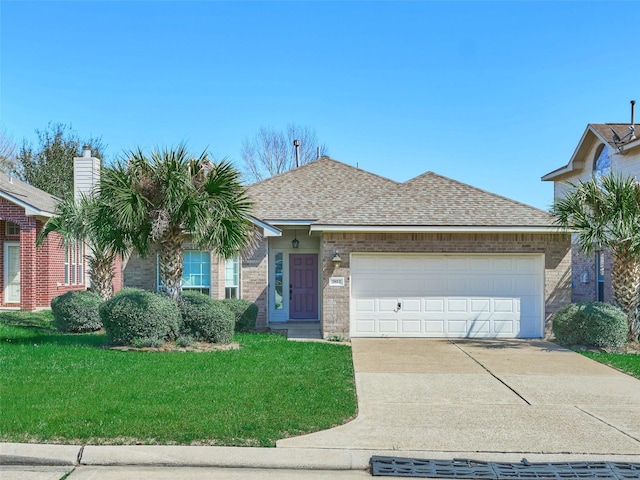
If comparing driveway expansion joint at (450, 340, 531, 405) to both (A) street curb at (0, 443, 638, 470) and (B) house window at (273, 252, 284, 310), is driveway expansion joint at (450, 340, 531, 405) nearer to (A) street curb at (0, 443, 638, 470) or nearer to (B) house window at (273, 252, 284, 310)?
(A) street curb at (0, 443, 638, 470)

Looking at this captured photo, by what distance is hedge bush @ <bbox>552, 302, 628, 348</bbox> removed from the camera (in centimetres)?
1353

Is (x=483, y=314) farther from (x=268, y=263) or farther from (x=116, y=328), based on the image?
(x=116, y=328)

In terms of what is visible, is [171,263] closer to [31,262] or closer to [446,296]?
[446,296]

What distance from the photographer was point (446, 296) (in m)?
15.7

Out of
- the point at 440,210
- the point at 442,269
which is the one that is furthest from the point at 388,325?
the point at 440,210

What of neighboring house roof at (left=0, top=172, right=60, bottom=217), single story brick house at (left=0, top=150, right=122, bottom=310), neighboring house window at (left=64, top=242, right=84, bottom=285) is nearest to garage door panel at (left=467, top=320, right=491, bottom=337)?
single story brick house at (left=0, top=150, right=122, bottom=310)

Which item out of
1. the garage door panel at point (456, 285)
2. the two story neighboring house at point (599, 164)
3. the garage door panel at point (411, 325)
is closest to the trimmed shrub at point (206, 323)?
the garage door panel at point (411, 325)

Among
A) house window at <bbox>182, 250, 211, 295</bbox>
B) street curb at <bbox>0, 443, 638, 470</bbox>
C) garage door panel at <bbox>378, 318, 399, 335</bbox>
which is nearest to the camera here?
street curb at <bbox>0, 443, 638, 470</bbox>

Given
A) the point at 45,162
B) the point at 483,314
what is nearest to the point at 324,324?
the point at 483,314

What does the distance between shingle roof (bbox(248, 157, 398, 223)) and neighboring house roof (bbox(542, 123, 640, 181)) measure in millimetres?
7397

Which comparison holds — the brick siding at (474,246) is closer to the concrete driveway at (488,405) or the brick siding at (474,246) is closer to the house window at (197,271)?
the concrete driveway at (488,405)

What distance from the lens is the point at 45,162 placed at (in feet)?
125

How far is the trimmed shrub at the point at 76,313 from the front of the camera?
1552 cm

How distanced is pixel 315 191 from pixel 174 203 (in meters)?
9.15
